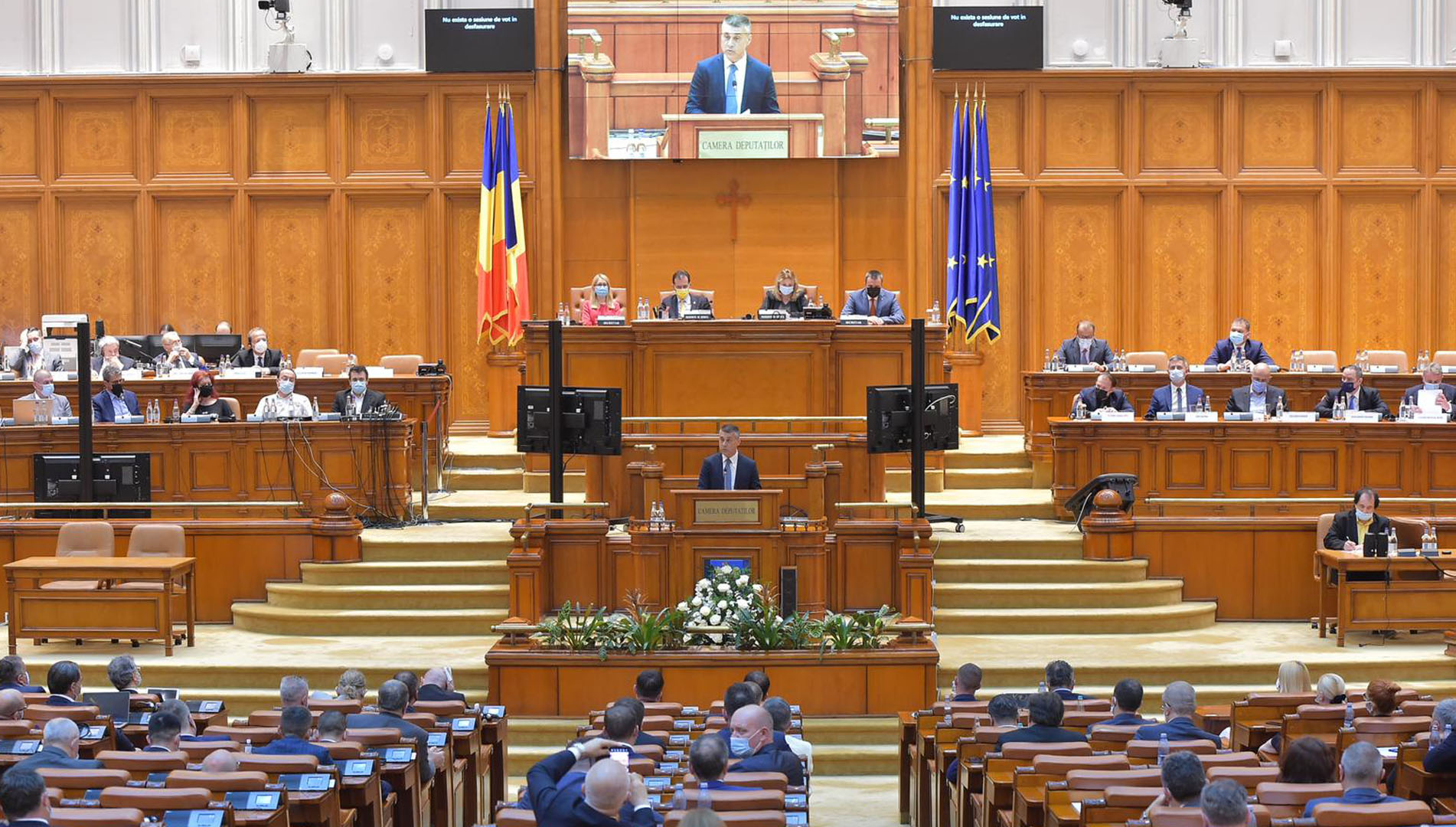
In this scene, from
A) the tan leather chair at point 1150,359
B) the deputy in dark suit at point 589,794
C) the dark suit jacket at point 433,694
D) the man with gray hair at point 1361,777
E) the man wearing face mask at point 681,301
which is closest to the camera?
the deputy in dark suit at point 589,794

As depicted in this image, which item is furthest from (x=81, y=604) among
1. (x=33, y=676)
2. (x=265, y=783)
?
(x=265, y=783)

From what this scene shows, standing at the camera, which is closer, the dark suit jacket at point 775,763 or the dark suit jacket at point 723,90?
the dark suit jacket at point 775,763

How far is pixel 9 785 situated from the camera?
6027mm

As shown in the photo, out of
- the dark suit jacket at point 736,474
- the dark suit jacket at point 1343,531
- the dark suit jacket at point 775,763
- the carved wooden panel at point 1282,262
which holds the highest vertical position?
the carved wooden panel at point 1282,262

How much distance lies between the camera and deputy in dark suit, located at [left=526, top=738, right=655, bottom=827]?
6312 millimetres

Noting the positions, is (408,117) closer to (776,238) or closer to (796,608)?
(776,238)

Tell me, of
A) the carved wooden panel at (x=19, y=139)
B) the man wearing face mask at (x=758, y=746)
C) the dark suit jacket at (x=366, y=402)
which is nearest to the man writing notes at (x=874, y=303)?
the dark suit jacket at (x=366, y=402)

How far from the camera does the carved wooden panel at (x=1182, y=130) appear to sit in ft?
65.2

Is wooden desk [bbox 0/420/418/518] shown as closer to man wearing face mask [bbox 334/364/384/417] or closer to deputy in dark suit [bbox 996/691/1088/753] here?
man wearing face mask [bbox 334/364/384/417]

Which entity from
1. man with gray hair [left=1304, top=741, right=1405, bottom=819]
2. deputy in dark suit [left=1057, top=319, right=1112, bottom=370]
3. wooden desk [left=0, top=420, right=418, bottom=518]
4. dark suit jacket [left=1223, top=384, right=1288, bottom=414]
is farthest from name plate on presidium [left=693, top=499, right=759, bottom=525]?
man with gray hair [left=1304, top=741, right=1405, bottom=819]

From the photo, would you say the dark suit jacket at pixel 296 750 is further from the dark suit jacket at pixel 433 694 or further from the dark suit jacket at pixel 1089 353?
the dark suit jacket at pixel 1089 353

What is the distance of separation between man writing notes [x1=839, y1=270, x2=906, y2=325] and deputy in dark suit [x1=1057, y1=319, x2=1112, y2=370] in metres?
2.12

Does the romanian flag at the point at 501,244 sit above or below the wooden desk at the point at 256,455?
above

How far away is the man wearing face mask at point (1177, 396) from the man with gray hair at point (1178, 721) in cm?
757
